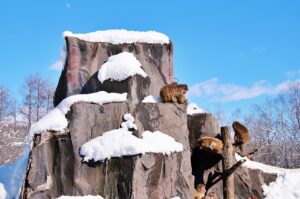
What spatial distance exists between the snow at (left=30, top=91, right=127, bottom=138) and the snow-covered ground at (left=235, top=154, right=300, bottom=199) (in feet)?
14.6

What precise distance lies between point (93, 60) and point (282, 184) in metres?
6.47

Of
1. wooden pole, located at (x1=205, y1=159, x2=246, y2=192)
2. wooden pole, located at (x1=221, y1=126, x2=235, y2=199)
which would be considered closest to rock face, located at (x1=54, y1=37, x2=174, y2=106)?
wooden pole, located at (x1=221, y1=126, x2=235, y2=199)

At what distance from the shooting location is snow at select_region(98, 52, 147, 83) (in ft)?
32.1

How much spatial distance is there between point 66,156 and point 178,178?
102 inches

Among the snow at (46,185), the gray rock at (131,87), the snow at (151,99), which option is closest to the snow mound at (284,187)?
the snow at (151,99)

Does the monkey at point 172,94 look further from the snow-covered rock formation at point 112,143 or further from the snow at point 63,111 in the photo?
the snow at point 63,111

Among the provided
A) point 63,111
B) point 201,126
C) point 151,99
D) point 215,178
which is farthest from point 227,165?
point 63,111

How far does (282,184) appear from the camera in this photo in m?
11.4

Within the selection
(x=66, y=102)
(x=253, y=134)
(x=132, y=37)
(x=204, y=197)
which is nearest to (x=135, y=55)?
(x=132, y=37)

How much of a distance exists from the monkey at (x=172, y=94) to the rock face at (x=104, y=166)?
336 mm

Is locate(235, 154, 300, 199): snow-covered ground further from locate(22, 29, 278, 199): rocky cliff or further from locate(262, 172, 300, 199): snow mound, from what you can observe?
locate(22, 29, 278, 199): rocky cliff

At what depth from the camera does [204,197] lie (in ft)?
32.7

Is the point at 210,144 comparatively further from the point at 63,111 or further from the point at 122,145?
the point at 63,111

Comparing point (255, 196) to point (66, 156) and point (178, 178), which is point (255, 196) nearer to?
point (178, 178)
